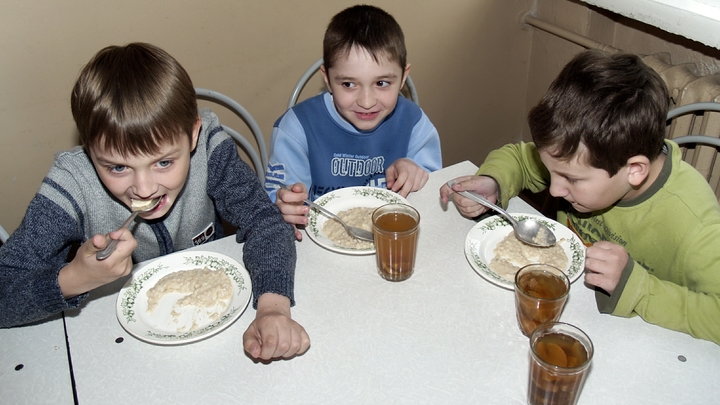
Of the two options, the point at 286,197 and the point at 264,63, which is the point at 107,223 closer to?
the point at 286,197

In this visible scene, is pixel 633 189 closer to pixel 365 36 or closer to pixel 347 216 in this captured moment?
pixel 347 216

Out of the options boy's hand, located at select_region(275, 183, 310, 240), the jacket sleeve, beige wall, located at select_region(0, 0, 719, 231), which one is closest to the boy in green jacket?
boy's hand, located at select_region(275, 183, 310, 240)

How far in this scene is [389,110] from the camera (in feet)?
5.28

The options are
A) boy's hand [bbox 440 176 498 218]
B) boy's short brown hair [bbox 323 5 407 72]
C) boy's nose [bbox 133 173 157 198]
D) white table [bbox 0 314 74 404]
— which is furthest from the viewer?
boy's short brown hair [bbox 323 5 407 72]

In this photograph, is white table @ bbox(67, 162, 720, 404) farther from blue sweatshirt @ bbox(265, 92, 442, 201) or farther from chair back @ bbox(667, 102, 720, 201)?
chair back @ bbox(667, 102, 720, 201)

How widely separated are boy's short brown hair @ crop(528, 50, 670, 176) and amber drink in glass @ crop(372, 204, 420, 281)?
320 mm

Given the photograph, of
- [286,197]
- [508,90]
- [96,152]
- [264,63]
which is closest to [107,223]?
[96,152]

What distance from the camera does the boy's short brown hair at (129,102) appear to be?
1.05m

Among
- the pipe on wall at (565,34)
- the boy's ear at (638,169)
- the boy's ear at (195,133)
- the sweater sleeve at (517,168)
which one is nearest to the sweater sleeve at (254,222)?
the boy's ear at (195,133)

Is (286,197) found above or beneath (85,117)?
beneath

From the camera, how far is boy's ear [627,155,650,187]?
1066 mm

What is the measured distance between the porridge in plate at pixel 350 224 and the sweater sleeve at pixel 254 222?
0.29 ft

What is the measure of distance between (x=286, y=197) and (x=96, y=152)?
40 cm

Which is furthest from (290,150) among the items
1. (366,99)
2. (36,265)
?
(36,265)
